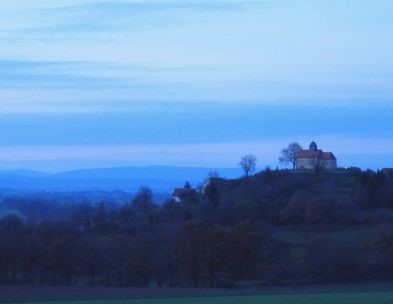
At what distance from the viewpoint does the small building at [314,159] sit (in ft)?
336

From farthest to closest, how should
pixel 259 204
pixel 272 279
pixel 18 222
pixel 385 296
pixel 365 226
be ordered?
pixel 259 204
pixel 365 226
pixel 18 222
pixel 272 279
pixel 385 296

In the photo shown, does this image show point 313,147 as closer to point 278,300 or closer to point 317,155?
point 317,155

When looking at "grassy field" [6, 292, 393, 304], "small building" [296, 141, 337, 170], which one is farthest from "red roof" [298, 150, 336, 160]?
Result: "grassy field" [6, 292, 393, 304]

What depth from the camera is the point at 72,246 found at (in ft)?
184

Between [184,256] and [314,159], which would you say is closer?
→ [184,256]

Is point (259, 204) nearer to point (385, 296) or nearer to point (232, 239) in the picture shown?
point (232, 239)

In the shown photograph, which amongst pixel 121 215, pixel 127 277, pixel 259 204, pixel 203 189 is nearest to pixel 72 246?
pixel 127 277

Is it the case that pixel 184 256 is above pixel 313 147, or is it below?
below

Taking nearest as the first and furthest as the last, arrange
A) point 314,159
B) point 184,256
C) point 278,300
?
point 278,300 < point 184,256 < point 314,159

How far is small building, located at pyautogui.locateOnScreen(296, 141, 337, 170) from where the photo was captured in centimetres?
10250

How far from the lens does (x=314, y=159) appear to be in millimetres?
104688

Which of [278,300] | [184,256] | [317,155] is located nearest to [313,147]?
[317,155]

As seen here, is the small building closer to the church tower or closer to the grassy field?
the church tower

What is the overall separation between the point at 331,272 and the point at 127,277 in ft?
32.2
